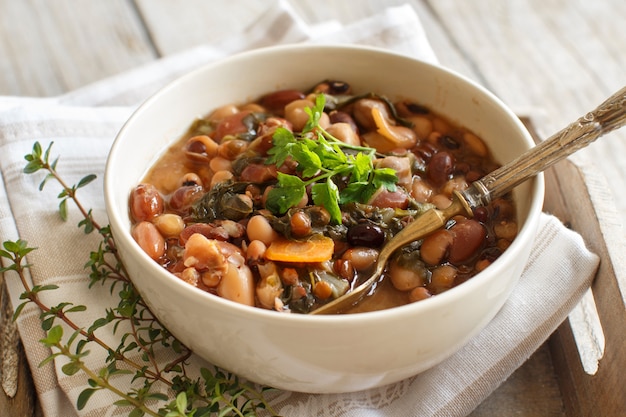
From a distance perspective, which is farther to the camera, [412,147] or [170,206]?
[412,147]

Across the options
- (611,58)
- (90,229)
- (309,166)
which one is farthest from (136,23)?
(611,58)

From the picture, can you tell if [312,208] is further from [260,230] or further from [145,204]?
[145,204]

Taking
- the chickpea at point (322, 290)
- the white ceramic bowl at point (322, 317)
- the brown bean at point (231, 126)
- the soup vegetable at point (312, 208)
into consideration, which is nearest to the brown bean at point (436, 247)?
the soup vegetable at point (312, 208)

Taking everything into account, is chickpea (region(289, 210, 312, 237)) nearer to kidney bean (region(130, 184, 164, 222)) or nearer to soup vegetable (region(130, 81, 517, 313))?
soup vegetable (region(130, 81, 517, 313))

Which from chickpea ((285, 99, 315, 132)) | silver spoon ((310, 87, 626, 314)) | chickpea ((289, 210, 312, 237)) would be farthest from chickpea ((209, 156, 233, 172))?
silver spoon ((310, 87, 626, 314))

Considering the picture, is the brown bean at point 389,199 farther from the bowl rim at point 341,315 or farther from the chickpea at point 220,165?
the chickpea at point 220,165

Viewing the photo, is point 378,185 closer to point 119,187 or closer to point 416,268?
point 416,268

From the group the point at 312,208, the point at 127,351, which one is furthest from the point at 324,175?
the point at 127,351
